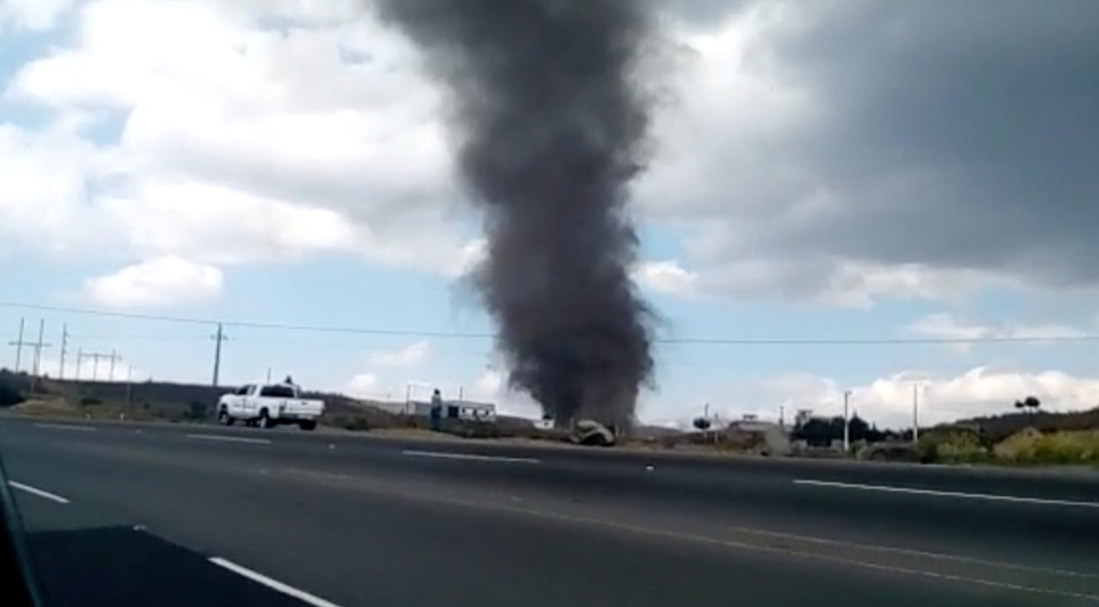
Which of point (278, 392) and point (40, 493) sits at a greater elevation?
point (278, 392)

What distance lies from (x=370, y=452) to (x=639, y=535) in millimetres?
14417

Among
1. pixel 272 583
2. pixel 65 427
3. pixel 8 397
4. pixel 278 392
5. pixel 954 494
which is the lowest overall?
pixel 272 583

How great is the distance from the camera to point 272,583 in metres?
10.4

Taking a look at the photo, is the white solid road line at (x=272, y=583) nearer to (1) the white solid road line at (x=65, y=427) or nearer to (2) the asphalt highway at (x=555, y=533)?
(2) the asphalt highway at (x=555, y=533)

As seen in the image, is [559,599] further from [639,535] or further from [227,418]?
[227,418]

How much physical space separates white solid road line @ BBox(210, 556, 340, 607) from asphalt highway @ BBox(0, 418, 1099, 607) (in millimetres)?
35

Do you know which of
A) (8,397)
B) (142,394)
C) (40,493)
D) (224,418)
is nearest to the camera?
(40,493)

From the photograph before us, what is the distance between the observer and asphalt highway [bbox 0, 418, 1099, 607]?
10164 millimetres

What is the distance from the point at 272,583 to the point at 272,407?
38.3m

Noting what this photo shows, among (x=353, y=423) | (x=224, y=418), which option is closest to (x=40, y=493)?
(x=224, y=418)

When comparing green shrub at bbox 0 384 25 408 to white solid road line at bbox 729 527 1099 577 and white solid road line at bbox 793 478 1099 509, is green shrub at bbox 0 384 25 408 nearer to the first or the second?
white solid road line at bbox 793 478 1099 509

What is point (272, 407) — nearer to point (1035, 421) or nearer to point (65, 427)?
point (65, 427)

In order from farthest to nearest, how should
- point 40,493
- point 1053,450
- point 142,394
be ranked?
point 142,394, point 1053,450, point 40,493

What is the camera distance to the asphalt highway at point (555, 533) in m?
10.2
